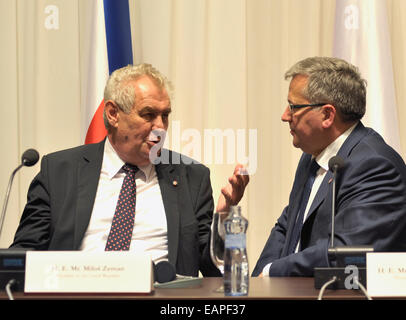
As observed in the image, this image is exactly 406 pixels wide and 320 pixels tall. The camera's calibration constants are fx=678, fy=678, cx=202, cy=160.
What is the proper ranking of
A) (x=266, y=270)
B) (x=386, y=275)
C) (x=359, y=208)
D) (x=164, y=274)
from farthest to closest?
(x=266, y=270), (x=359, y=208), (x=164, y=274), (x=386, y=275)

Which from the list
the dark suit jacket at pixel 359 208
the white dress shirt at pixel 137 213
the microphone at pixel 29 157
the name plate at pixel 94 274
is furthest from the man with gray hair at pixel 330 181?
the microphone at pixel 29 157

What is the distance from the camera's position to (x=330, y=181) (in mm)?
3051

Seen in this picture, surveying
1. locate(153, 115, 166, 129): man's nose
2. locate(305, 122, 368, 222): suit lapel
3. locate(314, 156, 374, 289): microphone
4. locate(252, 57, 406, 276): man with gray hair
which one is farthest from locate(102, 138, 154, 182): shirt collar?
locate(314, 156, 374, 289): microphone

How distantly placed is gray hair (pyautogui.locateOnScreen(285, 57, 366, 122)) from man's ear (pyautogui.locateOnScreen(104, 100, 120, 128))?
93cm

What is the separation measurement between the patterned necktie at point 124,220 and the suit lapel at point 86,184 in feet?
0.40

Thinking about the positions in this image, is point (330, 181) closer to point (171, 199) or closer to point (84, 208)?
point (171, 199)

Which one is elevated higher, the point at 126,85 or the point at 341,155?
the point at 126,85

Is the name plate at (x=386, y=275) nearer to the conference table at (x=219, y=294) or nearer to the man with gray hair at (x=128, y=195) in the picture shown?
the conference table at (x=219, y=294)

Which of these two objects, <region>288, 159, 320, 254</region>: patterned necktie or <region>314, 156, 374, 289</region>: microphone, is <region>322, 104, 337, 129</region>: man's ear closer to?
<region>288, 159, 320, 254</region>: patterned necktie

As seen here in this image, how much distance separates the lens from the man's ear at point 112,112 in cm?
334

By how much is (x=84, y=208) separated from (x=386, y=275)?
1590 millimetres

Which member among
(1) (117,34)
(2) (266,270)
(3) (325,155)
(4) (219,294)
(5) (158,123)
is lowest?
(2) (266,270)

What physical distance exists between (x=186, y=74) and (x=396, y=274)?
9.19 feet

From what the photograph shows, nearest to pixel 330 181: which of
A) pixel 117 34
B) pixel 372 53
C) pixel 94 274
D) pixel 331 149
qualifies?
pixel 331 149
